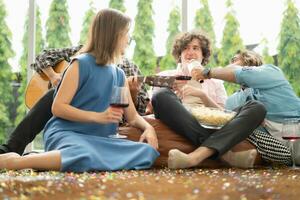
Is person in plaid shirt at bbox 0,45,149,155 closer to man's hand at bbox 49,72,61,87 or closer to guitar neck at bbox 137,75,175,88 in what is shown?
man's hand at bbox 49,72,61,87

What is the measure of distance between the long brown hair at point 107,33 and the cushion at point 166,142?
1.57 ft

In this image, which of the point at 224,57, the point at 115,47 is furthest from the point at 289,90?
the point at 224,57

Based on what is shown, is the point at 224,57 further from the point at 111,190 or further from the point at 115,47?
the point at 111,190

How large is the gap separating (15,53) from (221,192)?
151 inches

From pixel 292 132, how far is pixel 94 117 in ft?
3.59

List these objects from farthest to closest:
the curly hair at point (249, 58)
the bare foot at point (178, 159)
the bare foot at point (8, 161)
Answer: the curly hair at point (249, 58), the bare foot at point (178, 159), the bare foot at point (8, 161)

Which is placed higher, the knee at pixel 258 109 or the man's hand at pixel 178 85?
the man's hand at pixel 178 85

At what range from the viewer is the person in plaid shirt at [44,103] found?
272 cm

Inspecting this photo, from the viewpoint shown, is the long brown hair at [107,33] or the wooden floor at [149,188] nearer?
the wooden floor at [149,188]

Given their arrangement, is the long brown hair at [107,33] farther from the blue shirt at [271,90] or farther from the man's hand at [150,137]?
the blue shirt at [271,90]

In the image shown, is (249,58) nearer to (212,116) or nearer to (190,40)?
(190,40)

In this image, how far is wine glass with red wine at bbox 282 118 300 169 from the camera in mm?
2539

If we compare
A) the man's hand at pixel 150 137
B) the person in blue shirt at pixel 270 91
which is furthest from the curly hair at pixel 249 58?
the man's hand at pixel 150 137

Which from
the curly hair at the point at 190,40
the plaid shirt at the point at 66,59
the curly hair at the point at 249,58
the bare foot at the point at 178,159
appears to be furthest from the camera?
the curly hair at the point at 190,40
